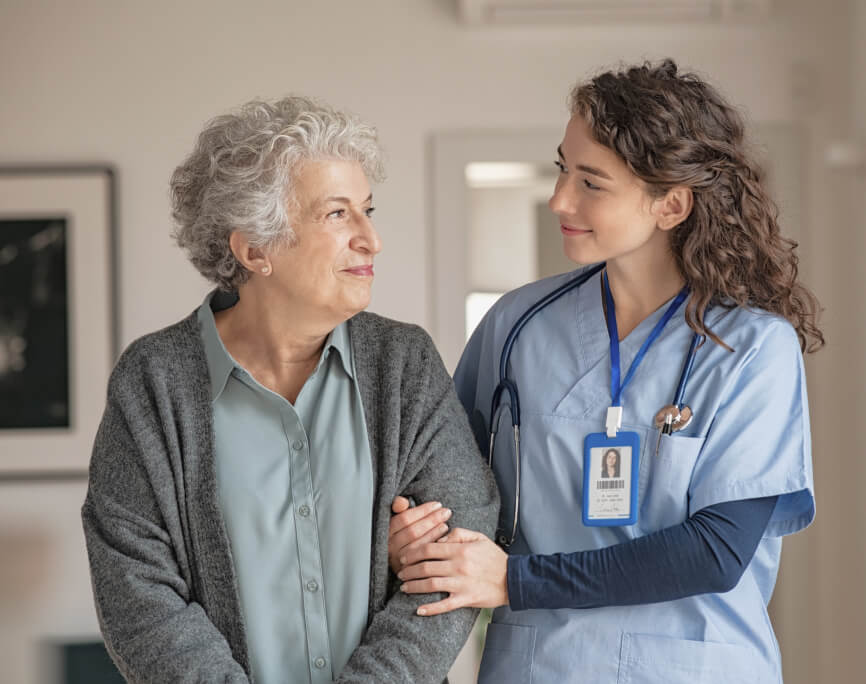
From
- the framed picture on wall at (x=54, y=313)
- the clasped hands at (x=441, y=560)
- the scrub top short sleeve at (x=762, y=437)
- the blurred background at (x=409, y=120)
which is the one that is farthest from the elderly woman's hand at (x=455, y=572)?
the framed picture on wall at (x=54, y=313)

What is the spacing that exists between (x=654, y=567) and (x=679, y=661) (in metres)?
0.19

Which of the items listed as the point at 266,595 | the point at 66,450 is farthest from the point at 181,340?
the point at 66,450

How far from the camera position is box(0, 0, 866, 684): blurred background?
3.36 metres

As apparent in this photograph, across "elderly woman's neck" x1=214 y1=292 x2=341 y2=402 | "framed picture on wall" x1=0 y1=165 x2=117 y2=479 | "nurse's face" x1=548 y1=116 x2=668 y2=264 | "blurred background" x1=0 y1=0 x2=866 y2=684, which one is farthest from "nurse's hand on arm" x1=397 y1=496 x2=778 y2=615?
"framed picture on wall" x1=0 y1=165 x2=117 y2=479

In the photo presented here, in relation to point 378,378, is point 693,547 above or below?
below

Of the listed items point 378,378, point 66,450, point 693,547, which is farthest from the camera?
point 66,450

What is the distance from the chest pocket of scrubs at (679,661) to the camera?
5.30 feet

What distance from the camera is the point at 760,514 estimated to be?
1601 mm

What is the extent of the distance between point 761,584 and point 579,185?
2.38 ft

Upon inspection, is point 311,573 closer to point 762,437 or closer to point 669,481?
point 669,481

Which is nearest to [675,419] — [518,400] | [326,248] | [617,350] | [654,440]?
[654,440]

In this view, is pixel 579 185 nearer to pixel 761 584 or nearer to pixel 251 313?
pixel 251 313

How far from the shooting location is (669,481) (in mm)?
1624

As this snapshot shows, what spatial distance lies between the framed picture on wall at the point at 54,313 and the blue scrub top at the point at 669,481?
2.00 meters
